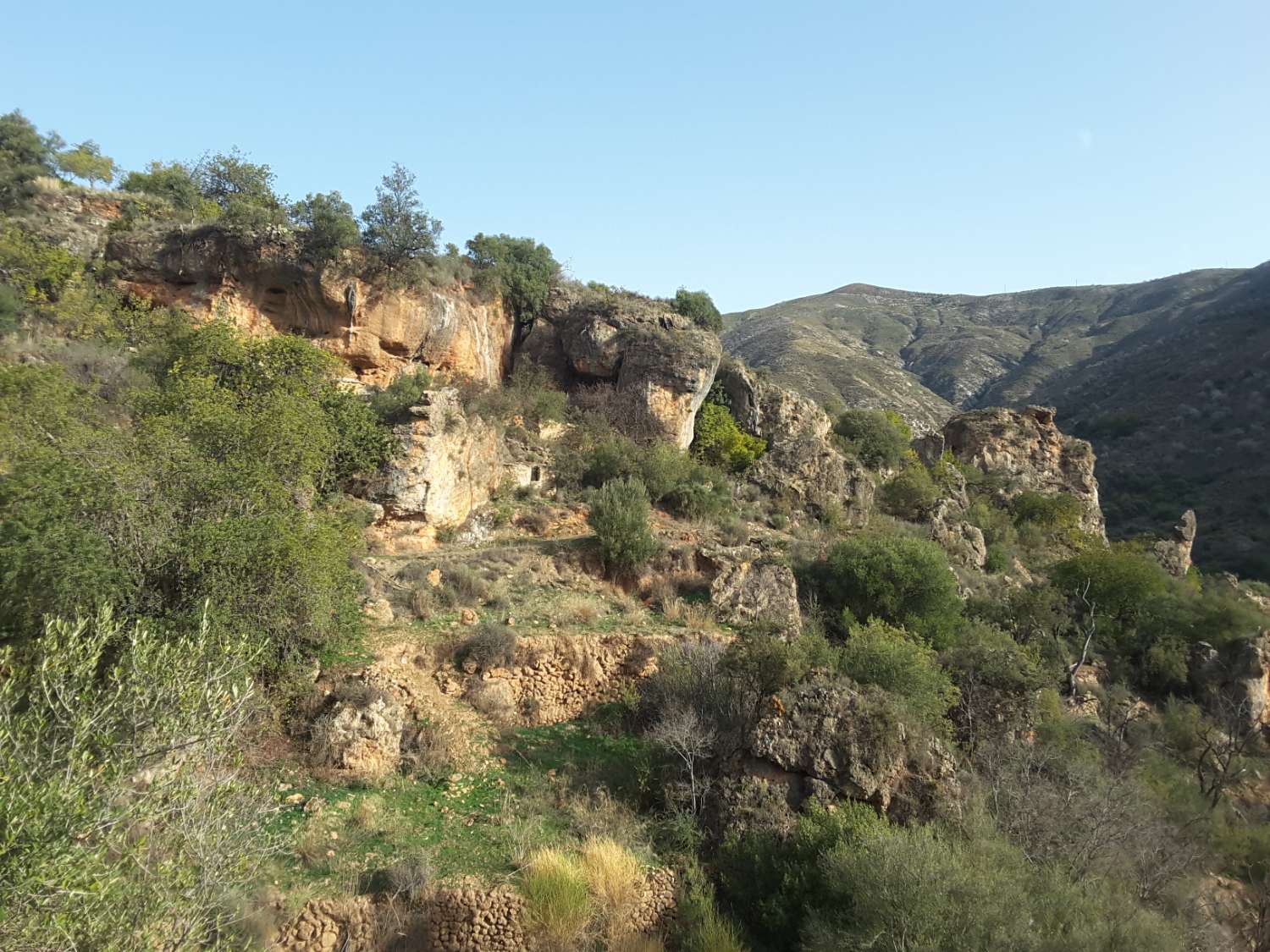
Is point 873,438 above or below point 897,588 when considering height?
above

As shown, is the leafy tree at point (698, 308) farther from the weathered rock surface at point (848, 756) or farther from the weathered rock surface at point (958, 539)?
the weathered rock surface at point (848, 756)

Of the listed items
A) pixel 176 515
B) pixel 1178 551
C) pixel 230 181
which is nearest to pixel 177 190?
pixel 230 181

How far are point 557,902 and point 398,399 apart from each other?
1206cm

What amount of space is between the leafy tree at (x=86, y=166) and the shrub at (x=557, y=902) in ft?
99.6

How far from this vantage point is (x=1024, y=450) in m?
29.2

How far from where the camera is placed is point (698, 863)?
703 cm

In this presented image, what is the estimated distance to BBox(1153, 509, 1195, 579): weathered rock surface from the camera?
22.5 metres

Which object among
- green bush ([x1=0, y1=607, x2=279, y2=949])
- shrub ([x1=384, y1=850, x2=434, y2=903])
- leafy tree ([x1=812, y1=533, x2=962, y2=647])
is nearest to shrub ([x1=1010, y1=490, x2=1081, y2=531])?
leafy tree ([x1=812, y1=533, x2=962, y2=647])

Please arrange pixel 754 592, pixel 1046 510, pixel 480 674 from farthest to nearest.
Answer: pixel 1046 510 → pixel 754 592 → pixel 480 674

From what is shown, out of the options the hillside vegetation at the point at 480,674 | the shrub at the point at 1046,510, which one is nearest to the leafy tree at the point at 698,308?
the hillside vegetation at the point at 480,674

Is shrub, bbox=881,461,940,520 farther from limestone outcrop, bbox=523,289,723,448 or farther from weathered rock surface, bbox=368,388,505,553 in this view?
weathered rock surface, bbox=368,388,505,553

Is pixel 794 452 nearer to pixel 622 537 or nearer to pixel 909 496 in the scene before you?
pixel 909 496

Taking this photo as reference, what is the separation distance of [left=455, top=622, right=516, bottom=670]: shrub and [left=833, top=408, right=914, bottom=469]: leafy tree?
18918mm

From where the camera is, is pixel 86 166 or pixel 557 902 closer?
pixel 557 902
